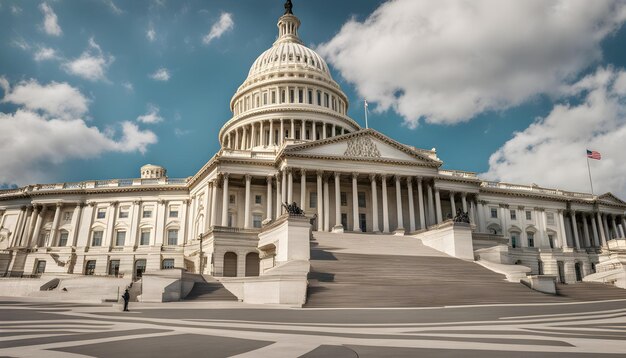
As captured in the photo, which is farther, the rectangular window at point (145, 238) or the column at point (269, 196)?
the rectangular window at point (145, 238)

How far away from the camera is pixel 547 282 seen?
31812 millimetres

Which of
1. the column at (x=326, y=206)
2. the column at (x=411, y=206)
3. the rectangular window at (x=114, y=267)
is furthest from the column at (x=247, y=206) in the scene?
the column at (x=411, y=206)

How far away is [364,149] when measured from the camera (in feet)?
194

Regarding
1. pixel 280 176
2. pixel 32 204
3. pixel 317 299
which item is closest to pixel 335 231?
pixel 280 176

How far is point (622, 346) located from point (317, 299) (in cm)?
1742

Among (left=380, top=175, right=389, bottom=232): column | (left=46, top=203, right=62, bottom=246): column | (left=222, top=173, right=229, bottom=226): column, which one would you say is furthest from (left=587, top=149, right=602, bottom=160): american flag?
(left=46, top=203, right=62, bottom=246): column

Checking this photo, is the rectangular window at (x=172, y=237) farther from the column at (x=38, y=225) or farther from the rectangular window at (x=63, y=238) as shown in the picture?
the column at (x=38, y=225)

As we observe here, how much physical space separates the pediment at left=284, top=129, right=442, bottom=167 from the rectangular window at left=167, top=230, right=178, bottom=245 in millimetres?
23978

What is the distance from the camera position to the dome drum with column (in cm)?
8119

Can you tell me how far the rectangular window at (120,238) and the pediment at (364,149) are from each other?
30.8 metres

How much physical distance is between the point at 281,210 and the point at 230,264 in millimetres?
9320

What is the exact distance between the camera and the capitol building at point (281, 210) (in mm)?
55812

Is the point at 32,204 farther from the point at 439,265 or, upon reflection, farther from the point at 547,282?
the point at 547,282

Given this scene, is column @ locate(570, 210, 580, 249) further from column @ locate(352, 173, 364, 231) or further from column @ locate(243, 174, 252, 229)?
column @ locate(243, 174, 252, 229)
